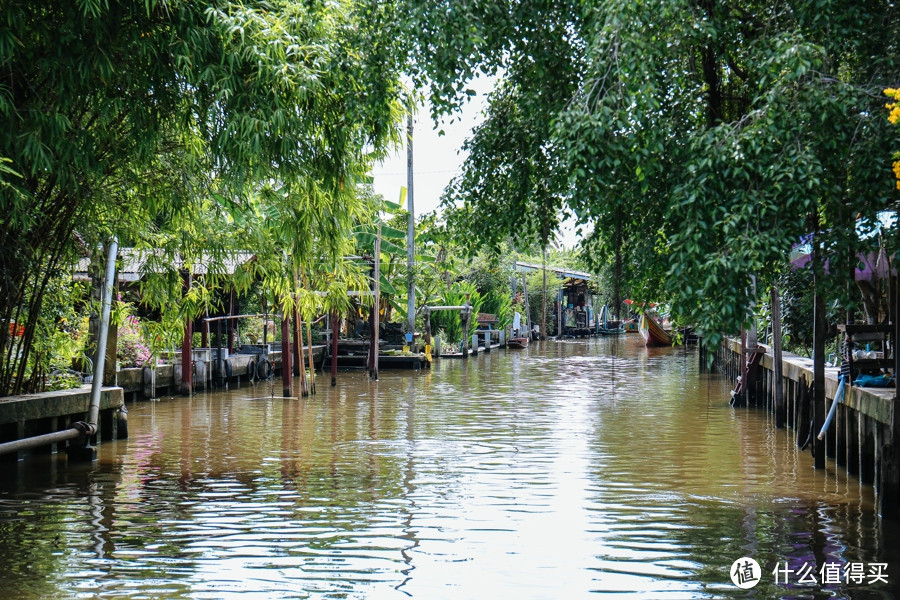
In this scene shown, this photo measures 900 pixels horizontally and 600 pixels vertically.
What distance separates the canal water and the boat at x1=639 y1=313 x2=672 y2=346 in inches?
1212

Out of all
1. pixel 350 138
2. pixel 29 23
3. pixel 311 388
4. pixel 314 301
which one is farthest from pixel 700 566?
pixel 311 388

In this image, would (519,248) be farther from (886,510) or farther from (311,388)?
(311,388)

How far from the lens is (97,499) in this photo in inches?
424

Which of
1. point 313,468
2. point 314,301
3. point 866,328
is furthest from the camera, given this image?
point 314,301

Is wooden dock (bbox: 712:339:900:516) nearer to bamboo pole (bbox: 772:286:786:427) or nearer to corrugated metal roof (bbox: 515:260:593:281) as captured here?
bamboo pole (bbox: 772:286:786:427)

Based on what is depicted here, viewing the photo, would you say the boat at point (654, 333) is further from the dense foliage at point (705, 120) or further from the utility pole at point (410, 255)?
the dense foliage at point (705, 120)

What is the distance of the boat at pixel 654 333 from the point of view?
49309 millimetres

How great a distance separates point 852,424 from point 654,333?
125 ft

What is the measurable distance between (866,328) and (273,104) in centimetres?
693

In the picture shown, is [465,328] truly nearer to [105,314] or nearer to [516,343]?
[516,343]

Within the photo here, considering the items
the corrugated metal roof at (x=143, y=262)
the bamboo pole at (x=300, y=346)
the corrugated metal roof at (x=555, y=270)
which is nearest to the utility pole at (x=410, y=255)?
the bamboo pole at (x=300, y=346)

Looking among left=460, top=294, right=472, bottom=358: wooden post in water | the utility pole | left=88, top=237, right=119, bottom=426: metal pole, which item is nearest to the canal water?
left=88, top=237, right=119, bottom=426: metal pole

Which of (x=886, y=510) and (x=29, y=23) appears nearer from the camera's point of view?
(x=29, y=23)

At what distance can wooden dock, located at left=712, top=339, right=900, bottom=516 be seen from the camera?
32.1ft
